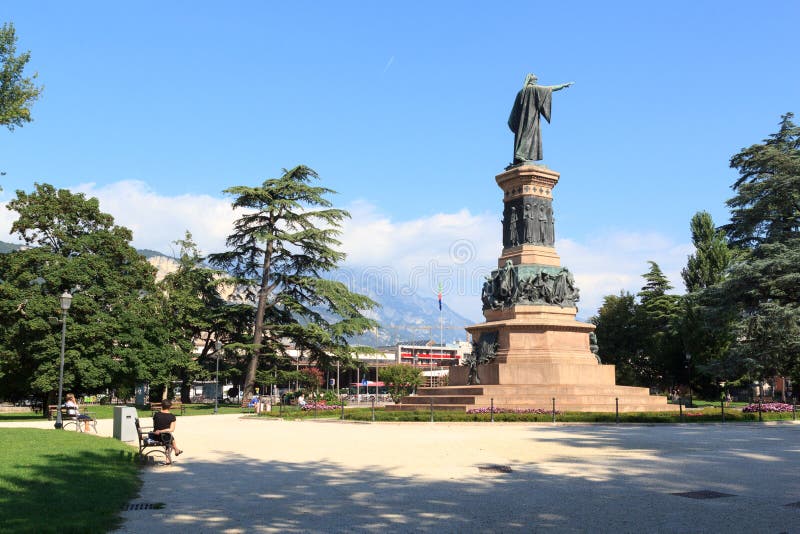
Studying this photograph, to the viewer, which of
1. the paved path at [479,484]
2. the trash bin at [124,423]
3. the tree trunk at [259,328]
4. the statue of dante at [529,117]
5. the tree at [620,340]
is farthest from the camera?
the tree at [620,340]

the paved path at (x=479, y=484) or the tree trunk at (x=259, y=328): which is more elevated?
the tree trunk at (x=259, y=328)

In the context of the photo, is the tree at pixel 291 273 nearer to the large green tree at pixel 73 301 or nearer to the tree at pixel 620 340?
the large green tree at pixel 73 301

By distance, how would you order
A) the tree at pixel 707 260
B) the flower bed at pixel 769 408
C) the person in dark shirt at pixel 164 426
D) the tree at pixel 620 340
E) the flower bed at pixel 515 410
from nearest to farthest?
the person in dark shirt at pixel 164 426 → the flower bed at pixel 515 410 → the flower bed at pixel 769 408 → the tree at pixel 707 260 → the tree at pixel 620 340

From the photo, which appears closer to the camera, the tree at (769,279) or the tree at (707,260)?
the tree at (769,279)

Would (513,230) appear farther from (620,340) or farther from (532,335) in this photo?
(620,340)

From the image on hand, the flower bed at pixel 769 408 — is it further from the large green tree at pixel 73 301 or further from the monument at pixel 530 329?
the large green tree at pixel 73 301

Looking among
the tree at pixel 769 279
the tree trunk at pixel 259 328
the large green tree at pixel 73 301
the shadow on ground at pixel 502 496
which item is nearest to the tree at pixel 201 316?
the tree trunk at pixel 259 328

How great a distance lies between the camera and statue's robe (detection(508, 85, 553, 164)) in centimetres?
3806

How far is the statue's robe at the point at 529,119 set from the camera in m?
38.1

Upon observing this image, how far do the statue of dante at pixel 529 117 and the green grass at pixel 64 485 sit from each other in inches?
1033

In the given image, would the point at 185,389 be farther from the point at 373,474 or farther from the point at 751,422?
the point at 373,474

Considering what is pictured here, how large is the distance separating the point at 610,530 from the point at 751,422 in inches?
880

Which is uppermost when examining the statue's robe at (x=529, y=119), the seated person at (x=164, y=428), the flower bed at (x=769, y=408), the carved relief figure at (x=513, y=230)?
the statue's robe at (x=529, y=119)

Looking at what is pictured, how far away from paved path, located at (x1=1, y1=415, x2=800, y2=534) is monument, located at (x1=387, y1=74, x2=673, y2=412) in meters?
9.82
